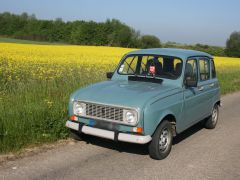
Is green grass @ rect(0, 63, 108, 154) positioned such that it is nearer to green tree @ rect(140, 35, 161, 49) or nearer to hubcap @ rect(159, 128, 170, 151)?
hubcap @ rect(159, 128, 170, 151)

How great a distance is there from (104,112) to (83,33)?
79.2 m

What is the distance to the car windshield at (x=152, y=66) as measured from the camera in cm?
663

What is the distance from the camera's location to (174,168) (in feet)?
17.4

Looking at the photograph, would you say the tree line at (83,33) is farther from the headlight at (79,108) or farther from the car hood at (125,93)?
the headlight at (79,108)

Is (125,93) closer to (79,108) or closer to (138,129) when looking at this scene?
(138,129)

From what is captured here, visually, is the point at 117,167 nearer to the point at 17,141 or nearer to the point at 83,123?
the point at 83,123

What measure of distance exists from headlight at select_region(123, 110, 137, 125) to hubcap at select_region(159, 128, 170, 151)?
74 cm

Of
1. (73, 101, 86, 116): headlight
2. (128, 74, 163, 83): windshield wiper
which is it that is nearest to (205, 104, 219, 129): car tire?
(128, 74, 163, 83): windshield wiper

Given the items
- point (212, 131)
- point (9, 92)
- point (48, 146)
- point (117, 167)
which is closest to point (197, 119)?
point (212, 131)

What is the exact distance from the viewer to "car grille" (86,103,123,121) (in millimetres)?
5293

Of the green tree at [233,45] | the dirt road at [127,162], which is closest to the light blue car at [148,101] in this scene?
the dirt road at [127,162]

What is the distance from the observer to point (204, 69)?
299 inches

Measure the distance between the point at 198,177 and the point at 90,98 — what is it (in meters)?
2.09

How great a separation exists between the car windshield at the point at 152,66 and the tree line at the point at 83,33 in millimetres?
69728
